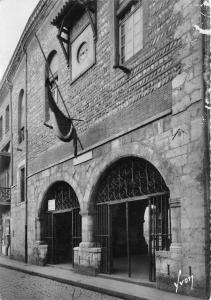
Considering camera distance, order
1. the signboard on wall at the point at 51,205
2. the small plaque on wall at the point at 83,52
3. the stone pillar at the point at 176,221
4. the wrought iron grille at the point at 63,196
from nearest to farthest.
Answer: the stone pillar at the point at 176,221
the small plaque on wall at the point at 83,52
the wrought iron grille at the point at 63,196
the signboard on wall at the point at 51,205

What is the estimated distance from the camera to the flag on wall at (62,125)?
12.2 m

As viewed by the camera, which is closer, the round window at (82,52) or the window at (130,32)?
the window at (130,32)

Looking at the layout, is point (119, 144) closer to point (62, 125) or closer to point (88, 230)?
point (88, 230)

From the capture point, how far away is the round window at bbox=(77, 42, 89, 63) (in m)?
12.2

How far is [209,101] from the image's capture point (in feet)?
23.3

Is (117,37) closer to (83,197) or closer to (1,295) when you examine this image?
(83,197)

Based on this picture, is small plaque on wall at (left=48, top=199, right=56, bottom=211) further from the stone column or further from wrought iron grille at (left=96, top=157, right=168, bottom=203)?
wrought iron grille at (left=96, top=157, right=168, bottom=203)

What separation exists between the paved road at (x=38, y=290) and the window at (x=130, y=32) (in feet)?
17.4

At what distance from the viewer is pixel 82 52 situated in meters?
12.5

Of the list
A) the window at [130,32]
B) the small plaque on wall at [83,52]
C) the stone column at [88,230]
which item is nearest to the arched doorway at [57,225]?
the stone column at [88,230]

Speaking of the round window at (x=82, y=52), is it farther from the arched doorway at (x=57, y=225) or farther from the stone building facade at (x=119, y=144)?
the arched doorway at (x=57, y=225)

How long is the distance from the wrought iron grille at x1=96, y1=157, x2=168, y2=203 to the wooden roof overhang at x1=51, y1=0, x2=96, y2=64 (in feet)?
12.3

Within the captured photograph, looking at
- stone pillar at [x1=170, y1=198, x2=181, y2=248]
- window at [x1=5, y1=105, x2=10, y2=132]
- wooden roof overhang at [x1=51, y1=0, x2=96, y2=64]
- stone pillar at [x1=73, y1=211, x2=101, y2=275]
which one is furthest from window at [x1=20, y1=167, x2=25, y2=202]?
stone pillar at [x1=170, y1=198, x2=181, y2=248]

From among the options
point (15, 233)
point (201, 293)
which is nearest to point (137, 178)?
point (201, 293)
